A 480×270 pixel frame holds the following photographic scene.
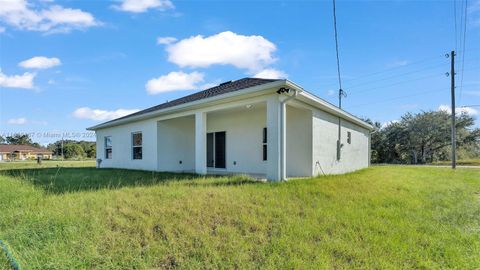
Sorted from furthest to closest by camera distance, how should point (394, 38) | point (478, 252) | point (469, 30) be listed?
1. point (469, 30)
2. point (394, 38)
3. point (478, 252)

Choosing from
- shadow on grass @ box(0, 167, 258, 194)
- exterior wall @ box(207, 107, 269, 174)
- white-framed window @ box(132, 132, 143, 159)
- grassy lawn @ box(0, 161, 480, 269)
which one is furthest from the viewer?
white-framed window @ box(132, 132, 143, 159)

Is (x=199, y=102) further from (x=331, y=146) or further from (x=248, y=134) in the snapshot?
(x=331, y=146)

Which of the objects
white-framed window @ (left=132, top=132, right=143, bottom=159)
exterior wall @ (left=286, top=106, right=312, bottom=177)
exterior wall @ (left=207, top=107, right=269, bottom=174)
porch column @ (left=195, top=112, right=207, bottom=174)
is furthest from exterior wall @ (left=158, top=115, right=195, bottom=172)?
exterior wall @ (left=286, top=106, right=312, bottom=177)

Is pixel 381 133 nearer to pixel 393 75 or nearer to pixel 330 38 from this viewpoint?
pixel 393 75

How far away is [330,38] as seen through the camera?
995cm

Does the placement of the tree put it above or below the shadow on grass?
above

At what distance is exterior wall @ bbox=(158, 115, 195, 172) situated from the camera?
40.6ft

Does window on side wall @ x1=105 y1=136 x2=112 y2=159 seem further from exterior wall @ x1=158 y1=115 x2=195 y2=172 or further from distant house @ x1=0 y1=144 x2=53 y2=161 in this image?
distant house @ x1=0 y1=144 x2=53 y2=161

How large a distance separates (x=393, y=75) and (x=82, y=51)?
23937mm

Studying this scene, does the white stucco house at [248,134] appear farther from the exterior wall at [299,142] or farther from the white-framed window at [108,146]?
the white-framed window at [108,146]

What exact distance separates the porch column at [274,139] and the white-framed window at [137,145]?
8.20 metres

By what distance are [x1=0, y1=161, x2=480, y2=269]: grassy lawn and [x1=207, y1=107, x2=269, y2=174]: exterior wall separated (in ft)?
16.0

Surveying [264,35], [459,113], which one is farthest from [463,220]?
[459,113]

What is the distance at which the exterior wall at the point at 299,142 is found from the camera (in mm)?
9445
